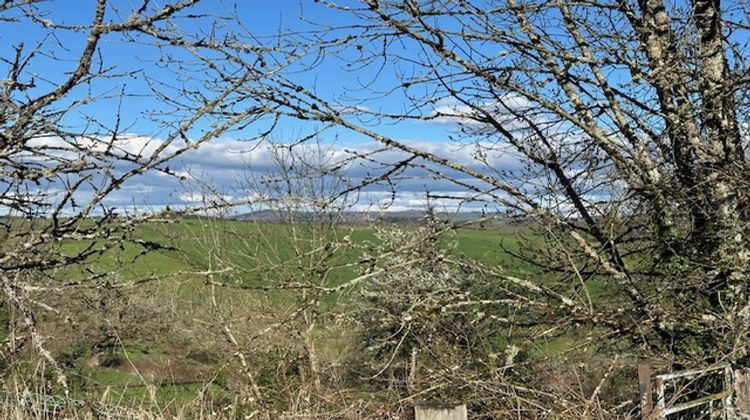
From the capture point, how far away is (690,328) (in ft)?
18.8

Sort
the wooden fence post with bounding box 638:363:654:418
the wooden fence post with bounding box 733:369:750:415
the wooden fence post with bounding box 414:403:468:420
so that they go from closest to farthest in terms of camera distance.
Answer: the wooden fence post with bounding box 414:403:468:420 → the wooden fence post with bounding box 638:363:654:418 → the wooden fence post with bounding box 733:369:750:415

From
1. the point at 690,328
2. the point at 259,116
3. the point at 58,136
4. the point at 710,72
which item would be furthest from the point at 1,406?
the point at 710,72

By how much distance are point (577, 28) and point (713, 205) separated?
1.76m

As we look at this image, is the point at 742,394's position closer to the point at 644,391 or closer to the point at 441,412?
the point at 644,391

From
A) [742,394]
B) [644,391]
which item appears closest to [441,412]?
[644,391]

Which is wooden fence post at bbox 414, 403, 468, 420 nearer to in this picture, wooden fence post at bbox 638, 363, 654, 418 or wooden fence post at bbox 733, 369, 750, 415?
wooden fence post at bbox 638, 363, 654, 418

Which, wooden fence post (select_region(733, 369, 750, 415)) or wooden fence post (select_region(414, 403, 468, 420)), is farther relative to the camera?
wooden fence post (select_region(733, 369, 750, 415))

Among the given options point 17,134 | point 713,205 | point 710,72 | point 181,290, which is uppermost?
point 710,72

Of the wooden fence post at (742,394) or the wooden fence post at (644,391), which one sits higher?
the wooden fence post at (644,391)

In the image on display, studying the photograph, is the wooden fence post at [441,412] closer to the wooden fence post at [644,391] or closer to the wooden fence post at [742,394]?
the wooden fence post at [644,391]

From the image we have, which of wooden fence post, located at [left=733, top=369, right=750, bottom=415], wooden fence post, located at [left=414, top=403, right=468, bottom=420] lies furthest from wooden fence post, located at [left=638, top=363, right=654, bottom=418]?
wooden fence post, located at [left=414, top=403, right=468, bottom=420]

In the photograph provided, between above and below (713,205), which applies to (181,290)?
below

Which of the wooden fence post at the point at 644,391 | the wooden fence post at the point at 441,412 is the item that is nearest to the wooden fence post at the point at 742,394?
the wooden fence post at the point at 644,391

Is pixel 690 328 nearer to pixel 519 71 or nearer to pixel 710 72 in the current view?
pixel 710 72
